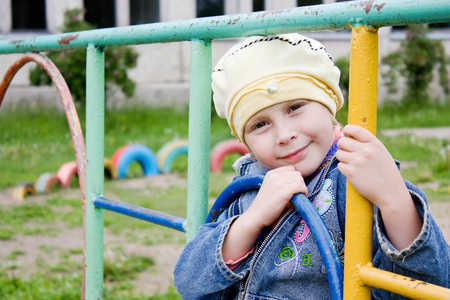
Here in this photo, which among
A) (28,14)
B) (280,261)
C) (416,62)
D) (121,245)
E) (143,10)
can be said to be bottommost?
Result: (121,245)

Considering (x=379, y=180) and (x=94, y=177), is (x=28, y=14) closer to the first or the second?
(x=94, y=177)

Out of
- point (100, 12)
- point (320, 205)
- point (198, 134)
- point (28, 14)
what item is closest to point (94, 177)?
point (198, 134)

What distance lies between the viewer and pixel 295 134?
1126mm

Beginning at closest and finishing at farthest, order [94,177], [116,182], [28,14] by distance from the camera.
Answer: [94,177] → [116,182] → [28,14]

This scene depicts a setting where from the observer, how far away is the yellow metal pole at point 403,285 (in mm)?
804

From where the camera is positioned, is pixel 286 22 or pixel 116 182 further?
pixel 116 182

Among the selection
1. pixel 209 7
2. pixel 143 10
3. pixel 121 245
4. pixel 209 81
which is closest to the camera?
pixel 209 81

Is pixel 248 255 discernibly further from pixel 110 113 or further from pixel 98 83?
pixel 110 113

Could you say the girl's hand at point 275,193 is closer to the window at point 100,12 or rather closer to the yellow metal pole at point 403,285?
the yellow metal pole at point 403,285

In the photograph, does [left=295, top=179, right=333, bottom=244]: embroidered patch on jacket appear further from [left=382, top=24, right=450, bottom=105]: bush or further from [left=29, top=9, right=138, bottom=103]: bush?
[left=382, top=24, right=450, bottom=105]: bush

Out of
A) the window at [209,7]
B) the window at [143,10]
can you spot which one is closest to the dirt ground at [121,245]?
the window at [143,10]

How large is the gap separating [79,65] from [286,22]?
22.1 feet

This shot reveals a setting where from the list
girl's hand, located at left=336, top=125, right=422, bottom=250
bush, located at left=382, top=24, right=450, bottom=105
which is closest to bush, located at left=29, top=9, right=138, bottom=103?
bush, located at left=382, top=24, right=450, bottom=105

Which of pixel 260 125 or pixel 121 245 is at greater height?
pixel 260 125
